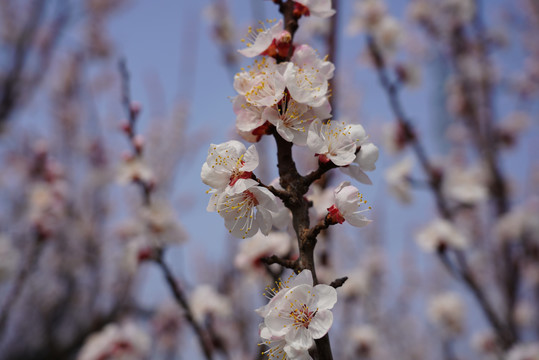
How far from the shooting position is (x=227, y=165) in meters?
0.85

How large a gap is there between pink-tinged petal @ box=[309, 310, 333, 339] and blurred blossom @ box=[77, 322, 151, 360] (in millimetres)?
1878

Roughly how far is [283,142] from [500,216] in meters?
3.99

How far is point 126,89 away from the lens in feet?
5.87

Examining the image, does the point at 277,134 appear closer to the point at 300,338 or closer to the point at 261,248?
the point at 300,338

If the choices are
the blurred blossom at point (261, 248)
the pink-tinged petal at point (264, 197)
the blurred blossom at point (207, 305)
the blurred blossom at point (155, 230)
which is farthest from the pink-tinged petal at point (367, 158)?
the blurred blossom at point (207, 305)

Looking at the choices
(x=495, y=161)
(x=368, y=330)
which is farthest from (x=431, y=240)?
(x=495, y=161)

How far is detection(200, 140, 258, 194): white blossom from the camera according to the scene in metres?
0.83

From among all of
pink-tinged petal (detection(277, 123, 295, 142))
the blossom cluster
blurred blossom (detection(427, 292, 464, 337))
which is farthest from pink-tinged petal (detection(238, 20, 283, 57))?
blurred blossom (detection(427, 292, 464, 337))

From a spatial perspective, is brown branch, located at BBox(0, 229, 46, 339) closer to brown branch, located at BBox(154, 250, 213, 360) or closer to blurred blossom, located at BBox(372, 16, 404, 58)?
brown branch, located at BBox(154, 250, 213, 360)

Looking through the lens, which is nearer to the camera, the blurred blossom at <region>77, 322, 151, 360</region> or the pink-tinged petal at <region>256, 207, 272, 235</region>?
the pink-tinged petal at <region>256, 207, 272, 235</region>

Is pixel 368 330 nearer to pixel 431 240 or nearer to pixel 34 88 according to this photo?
pixel 431 240

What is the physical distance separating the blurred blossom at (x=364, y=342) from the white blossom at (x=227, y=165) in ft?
9.08

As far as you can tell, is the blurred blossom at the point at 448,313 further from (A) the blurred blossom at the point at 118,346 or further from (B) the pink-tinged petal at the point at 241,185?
(B) the pink-tinged petal at the point at 241,185

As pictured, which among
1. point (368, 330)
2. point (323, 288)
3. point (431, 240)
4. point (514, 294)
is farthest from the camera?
point (514, 294)
